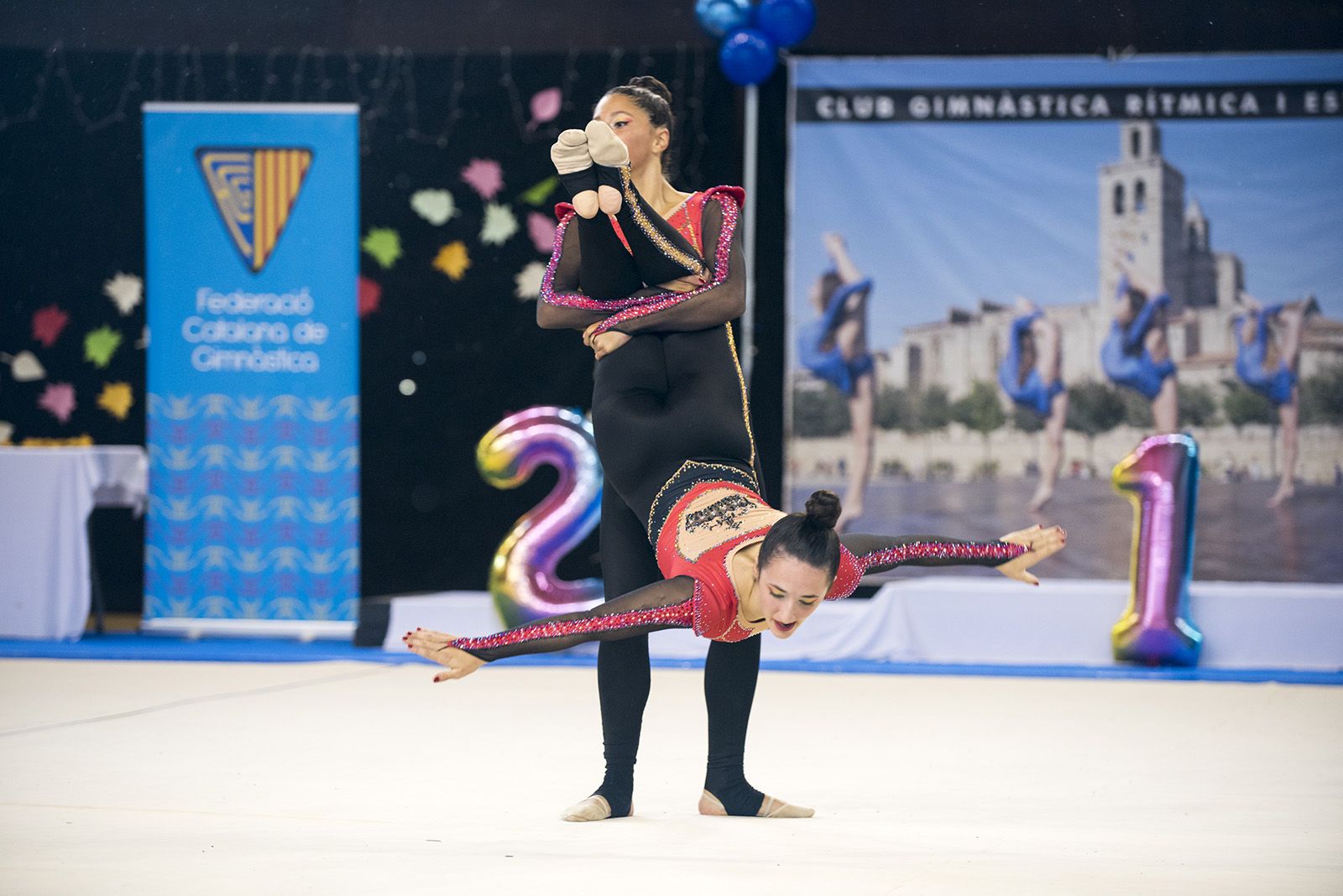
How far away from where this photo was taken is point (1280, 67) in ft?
20.9

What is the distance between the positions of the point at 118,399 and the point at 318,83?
174 cm

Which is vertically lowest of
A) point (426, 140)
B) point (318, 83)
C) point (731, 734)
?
point (731, 734)

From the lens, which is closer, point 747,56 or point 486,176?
point 747,56

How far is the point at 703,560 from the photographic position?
2.71 meters

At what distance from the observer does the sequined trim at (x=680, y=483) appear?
9.58 ft

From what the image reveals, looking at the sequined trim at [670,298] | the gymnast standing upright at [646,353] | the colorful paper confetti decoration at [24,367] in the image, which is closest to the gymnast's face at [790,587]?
the gymnast standing upright at [646,353]

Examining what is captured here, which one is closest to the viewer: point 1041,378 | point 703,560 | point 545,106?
point 703,560

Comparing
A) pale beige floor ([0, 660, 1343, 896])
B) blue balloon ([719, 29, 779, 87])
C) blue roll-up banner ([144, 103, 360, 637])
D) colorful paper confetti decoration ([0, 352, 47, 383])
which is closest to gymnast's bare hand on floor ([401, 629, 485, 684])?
pale beige floor ([0, 660, 1343, 896])

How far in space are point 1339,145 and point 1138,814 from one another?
4322 millimetres

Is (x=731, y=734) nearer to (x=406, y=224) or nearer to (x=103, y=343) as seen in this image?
(x=406, y=224)

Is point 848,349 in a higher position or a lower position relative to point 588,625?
higher

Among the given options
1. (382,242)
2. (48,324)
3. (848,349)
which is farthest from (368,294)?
(848,349)

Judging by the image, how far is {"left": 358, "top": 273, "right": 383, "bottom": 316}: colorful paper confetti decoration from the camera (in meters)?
6.90

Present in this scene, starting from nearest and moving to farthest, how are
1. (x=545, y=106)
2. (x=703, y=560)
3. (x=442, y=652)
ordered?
(x=442, y=652) < (x=703, y=560) < (x=545, y=106)
